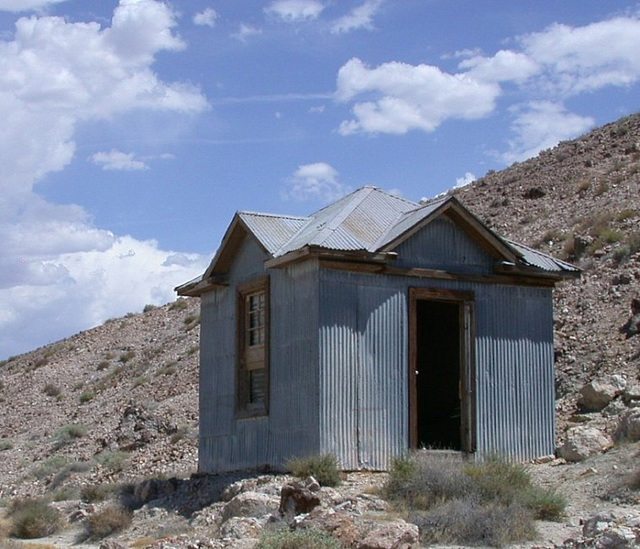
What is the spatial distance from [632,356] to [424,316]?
227 inches

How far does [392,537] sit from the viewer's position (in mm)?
12680

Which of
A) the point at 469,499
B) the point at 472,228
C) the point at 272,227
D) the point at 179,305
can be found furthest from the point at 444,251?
the point at 179,305

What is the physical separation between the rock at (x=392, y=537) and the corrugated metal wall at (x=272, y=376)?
473 cm

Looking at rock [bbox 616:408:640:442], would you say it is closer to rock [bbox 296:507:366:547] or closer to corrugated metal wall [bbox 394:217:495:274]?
corrugated metal wall [bbox 394:217:495:274]

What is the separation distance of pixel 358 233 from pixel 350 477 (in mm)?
4015

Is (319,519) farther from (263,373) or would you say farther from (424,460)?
(263,373)

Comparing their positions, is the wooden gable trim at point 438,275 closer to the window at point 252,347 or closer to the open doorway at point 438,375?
the open doorway at point 438,375

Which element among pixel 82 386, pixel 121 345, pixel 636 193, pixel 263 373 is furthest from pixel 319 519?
pixel 121 345

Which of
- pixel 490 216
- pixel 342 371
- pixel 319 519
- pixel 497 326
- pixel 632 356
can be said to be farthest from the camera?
pixel 490 216

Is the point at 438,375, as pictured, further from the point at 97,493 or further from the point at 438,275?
the point at 97,493

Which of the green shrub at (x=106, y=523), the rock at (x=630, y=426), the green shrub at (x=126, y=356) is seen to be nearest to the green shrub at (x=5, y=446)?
the green shrub at (x=126, y=356)

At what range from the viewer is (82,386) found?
4469 cm

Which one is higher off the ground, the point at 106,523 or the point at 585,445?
the point at 585,445

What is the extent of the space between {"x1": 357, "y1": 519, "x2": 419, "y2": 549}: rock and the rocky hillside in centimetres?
215
